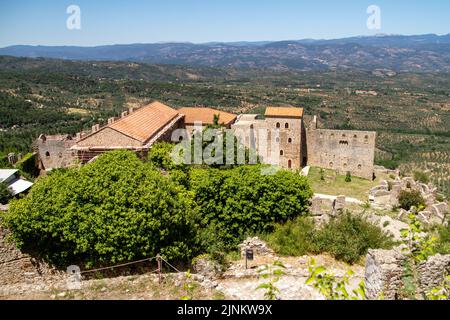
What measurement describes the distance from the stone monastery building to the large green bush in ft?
53.7

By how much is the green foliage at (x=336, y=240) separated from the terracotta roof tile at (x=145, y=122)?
13.4 m

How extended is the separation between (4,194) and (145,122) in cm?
1079

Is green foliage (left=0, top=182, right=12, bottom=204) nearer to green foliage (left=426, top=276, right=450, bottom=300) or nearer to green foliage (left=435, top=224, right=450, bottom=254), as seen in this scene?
green foliage (left=435, top=224, right=450, bottom=254)

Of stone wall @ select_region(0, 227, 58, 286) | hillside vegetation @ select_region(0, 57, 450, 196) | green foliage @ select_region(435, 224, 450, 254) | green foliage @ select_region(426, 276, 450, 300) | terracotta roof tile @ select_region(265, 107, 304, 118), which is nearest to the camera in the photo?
green foliage @ select_region(426, 276, 450, 300)

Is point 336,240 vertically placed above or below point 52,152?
below

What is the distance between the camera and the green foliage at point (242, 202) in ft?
54.1

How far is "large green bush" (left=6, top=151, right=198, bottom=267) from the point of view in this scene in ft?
40.5

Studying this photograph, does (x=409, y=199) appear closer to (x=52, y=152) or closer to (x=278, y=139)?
(x=278, y=139)

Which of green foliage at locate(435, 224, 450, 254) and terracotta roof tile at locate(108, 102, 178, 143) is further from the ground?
terracotta roof tile at locate(108, 102, 178, 143)

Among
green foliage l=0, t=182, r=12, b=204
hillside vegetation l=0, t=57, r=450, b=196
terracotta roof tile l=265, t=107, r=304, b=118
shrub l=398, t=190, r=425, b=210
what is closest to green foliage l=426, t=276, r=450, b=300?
shrub l=398, t=190, r=425, b=210

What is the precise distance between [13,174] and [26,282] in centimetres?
1621

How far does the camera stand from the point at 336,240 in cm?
1453

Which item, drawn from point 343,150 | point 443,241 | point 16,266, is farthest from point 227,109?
point 16,266

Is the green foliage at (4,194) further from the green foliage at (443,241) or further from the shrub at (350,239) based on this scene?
the green foliage at (443,241)
